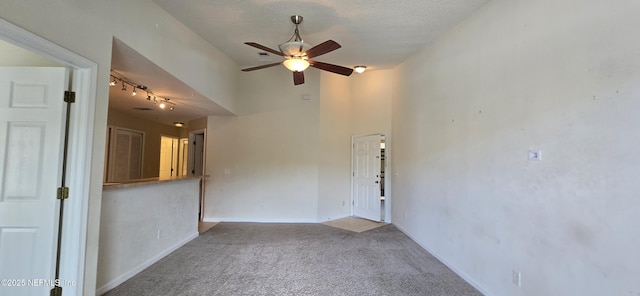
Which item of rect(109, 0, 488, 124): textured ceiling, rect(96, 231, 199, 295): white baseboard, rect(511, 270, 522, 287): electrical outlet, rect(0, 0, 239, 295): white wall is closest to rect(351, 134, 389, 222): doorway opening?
rect(109, 0, 488, 124): textured ceiling

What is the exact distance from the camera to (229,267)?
3234 mm

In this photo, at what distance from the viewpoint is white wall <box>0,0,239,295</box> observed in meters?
1.72

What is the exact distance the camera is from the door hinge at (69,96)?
204cm

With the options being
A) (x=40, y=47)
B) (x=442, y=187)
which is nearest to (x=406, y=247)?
(x=442, y=187)

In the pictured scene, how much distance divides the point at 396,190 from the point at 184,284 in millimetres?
3808

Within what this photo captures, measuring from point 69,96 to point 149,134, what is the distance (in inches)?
240

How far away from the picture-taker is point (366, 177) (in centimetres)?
604

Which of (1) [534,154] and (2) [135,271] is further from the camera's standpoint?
(2) [135,271]

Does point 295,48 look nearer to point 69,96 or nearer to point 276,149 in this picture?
point 69,96

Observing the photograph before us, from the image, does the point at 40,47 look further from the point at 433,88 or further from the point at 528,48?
the point at 433,88

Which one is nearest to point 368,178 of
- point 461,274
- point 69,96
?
point 461,274

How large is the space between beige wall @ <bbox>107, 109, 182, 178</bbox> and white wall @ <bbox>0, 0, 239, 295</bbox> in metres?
4.05

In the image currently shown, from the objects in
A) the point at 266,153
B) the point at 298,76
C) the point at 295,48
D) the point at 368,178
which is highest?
the point at 295,48

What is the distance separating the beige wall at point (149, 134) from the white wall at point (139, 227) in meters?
3.63
